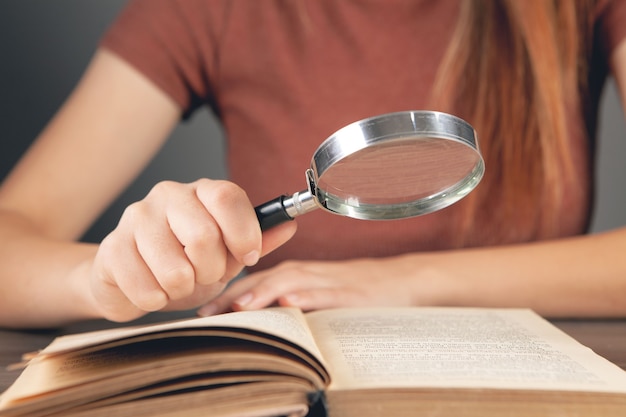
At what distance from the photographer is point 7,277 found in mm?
1165

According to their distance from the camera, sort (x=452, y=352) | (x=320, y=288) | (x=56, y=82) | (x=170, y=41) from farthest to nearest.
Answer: (x=56, y=82) → (x=170, y=41) → (x=320, y=288) → (x=452, y=352)

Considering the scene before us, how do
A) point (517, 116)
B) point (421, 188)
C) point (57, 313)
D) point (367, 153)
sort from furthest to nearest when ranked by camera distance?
point (517, 116)
point (57, 313)
point (421, 188)
point (367, 153)

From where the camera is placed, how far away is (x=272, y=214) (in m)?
0.83

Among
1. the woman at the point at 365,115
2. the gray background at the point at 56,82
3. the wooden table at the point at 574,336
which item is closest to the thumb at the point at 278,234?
the woman at the point at 365,115

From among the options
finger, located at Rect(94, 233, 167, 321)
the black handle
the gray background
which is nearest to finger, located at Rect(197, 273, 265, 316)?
finger, located at Rect(94, 233, 167, 321)

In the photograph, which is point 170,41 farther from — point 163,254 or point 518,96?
point 163,254

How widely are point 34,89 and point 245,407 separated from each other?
1.71 m

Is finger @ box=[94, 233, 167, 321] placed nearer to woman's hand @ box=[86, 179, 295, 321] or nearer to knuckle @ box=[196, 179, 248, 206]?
woman's hand @ box=[86, 179, 295, 321]

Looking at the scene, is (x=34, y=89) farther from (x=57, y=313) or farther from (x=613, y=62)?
(x=613, y=62)

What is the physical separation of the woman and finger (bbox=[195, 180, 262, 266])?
293 millimetres

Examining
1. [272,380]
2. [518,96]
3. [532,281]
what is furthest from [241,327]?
[518,96]

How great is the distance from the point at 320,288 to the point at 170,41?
0.84 m

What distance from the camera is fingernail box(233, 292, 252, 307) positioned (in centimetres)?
102

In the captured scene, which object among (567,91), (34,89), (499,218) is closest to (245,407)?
(499,218)
